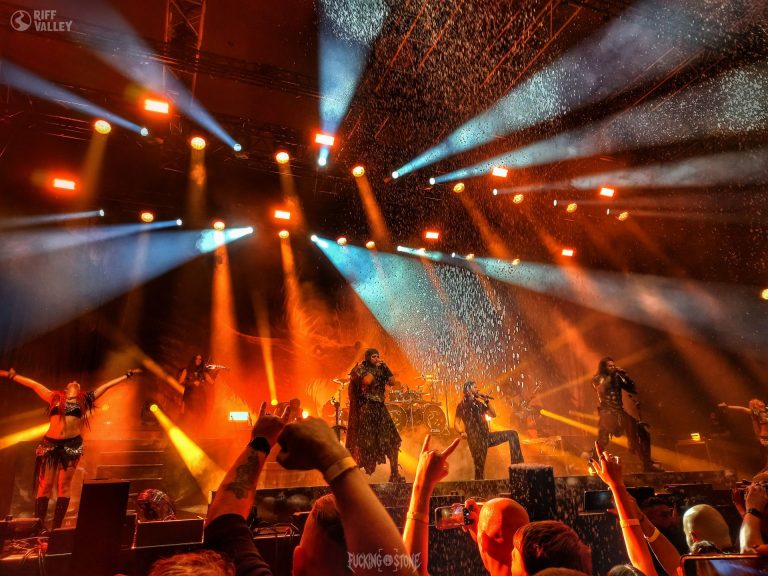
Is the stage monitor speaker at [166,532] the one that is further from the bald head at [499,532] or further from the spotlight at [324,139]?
the spotlight at [324,139]

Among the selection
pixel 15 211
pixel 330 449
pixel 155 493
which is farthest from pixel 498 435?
pixel 15 211

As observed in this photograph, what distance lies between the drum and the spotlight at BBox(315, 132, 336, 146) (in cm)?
570

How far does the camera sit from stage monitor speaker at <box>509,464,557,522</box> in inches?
111

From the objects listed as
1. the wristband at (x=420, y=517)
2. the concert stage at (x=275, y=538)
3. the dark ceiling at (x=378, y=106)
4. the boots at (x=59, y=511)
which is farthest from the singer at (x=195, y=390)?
the wristband at (x=420, y=517)

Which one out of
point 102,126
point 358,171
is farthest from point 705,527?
point 102,126

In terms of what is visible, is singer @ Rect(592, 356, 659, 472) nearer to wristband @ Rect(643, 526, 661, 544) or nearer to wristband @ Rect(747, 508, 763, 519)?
wristband @ Rect(747, 508, 763, 519)

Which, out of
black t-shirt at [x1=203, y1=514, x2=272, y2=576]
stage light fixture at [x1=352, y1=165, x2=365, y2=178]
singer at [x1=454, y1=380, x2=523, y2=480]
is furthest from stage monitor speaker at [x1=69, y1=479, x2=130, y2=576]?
stage light fixture at [x1=352, y1=165, x2=365, y2=178]

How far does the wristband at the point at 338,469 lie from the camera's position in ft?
3.22

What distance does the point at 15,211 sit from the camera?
9.00 meters

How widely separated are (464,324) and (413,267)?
2.41m

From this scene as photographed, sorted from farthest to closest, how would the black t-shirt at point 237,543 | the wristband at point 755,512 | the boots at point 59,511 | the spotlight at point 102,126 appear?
the spotlight at point 102,126, the boots at point 59,511, the wristband at point 755,512, the black t-shirt at point 237,543

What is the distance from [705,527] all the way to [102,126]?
9.43 m

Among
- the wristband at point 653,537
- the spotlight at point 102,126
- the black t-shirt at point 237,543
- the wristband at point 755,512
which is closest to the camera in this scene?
the black t-shirt at point 237,543

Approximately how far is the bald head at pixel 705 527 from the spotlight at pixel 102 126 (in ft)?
30.4
